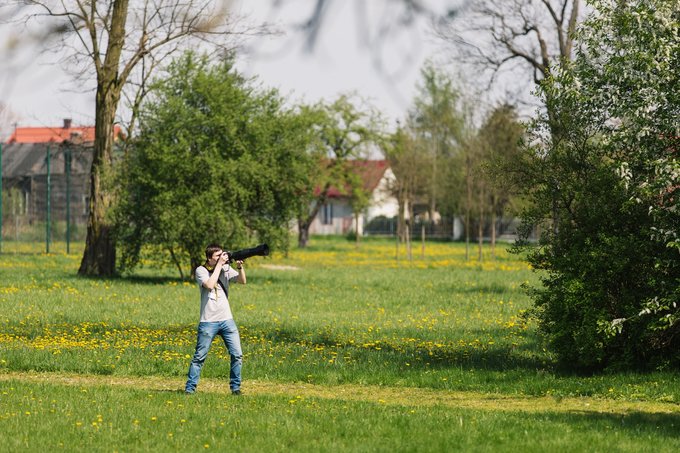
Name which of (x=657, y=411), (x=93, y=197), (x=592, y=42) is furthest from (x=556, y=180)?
(x=93, y=197)

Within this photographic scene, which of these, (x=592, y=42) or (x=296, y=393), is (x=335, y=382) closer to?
(x=296, y=393)

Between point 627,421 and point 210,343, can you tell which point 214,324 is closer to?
point 210,343

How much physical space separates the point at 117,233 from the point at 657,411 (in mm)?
22993

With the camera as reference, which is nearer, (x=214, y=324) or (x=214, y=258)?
(x=214, y=324)

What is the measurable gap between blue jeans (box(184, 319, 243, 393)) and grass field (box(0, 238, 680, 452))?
28 centimetres

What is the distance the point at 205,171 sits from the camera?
30703 mm

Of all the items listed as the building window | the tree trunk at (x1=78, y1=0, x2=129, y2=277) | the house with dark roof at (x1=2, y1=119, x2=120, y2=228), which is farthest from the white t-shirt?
the building window

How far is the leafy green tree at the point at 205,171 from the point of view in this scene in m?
30.5

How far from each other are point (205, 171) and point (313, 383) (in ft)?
57.9

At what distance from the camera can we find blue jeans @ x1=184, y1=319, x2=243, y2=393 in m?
12.2

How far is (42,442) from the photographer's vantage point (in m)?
9.16

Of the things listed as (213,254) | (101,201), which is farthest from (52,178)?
(213,254)

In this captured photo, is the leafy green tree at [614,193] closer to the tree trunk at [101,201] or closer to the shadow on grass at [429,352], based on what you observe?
the shadow on grass at [429,352]

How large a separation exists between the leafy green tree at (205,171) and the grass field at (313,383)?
4640 millimetres
